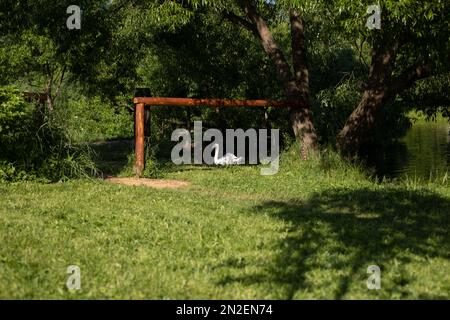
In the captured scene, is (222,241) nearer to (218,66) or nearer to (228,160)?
(228,160)

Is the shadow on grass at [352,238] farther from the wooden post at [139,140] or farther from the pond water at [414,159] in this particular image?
the pond water at [414,159]

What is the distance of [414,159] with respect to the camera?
2522 cm

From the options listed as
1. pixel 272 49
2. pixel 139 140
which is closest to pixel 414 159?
pixel 272 49

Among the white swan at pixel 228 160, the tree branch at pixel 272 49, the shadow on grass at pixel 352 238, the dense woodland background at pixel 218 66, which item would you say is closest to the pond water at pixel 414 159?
the dense woodland background at pixel 218 66

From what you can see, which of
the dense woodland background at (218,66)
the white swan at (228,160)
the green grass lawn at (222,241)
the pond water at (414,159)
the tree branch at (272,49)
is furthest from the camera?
the pond water at (414,159)

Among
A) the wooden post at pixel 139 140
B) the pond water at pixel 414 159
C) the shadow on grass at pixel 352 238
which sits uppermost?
the wooden post at pixel 139 140

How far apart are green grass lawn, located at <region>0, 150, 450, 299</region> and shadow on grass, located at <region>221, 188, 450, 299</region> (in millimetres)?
15

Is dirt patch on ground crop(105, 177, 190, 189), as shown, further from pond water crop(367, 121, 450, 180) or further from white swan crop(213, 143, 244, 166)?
pond water crop(367, 121, 450, 180)

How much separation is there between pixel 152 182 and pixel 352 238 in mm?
5422

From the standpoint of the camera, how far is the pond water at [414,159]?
19922 mm

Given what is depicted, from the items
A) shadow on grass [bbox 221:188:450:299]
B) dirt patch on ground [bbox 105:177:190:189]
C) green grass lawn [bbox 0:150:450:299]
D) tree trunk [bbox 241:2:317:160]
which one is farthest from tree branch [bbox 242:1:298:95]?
shadow on grass [bbox 221:188:450:299]

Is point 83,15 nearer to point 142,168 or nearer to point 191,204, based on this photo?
point 142,168

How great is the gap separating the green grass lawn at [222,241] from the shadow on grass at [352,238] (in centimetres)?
1

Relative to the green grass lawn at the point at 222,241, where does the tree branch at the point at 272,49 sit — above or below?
above
